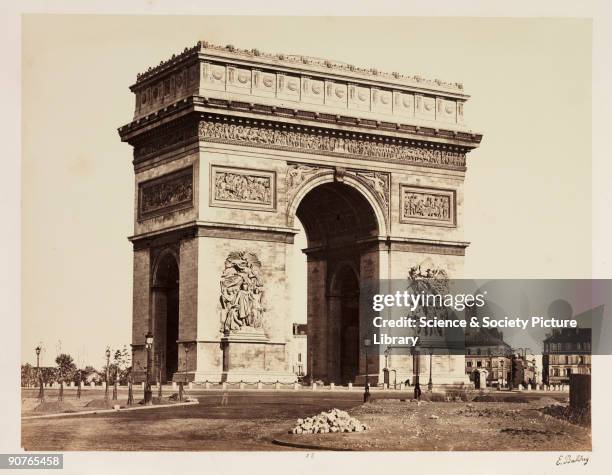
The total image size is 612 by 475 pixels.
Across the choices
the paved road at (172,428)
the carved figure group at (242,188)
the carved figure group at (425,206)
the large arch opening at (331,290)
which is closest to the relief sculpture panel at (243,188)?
the carved figure group at (242,188)

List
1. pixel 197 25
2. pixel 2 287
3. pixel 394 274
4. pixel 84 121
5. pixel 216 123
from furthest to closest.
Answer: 1. pixel 394 274
2. pixel 216 123
3. pixel 84 121
4. pixel 197 25
5. pixel 2 287

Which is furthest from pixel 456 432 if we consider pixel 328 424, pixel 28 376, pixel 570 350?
pixel 28 376

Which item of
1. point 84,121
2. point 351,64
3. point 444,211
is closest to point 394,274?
point 444,211

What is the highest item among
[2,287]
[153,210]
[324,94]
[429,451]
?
[324,94]

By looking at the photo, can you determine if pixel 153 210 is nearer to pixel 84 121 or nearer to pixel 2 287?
pixel 84 121

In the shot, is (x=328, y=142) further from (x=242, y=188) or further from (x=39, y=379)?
(x=39, y=379)
